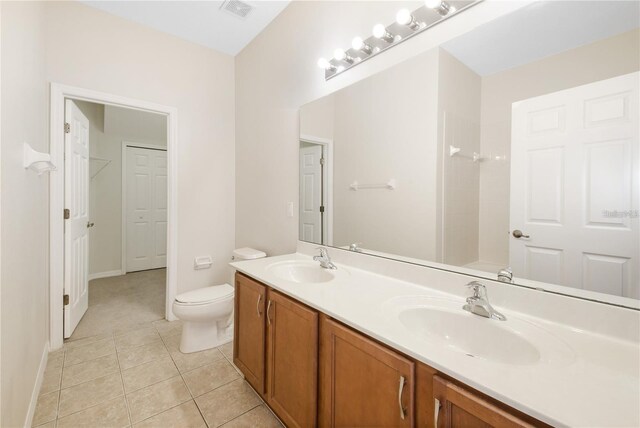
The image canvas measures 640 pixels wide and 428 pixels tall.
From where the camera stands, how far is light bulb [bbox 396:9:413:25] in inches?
51.7

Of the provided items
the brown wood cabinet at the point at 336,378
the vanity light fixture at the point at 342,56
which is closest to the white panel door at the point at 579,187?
the brown wood cabinet at the point at 336,378

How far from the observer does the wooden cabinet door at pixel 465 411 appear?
0.59 m

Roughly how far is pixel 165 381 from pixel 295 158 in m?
1.78

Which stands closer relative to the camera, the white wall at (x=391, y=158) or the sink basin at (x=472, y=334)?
the sink basin at (x=472, y=334)

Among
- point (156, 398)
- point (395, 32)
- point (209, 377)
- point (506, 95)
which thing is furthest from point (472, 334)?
point (156, 398)

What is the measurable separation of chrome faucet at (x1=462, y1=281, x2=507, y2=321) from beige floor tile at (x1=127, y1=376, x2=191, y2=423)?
1.67 metres

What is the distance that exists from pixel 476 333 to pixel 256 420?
4.08 feet

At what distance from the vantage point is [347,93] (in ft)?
5.61

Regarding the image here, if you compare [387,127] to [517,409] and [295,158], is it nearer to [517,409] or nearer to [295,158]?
[295,158]

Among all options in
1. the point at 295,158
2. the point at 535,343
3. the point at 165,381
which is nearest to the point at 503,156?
the point at 535,343

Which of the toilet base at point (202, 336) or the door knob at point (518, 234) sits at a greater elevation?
the door knob at point (518, 234)

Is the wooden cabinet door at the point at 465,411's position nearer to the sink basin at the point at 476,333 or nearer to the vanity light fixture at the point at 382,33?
the sink basin at the point at 476,333

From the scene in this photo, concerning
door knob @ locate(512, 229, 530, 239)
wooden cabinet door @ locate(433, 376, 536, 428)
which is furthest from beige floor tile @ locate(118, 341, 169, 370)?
door knob @ locate(512, 229, 530, 239)

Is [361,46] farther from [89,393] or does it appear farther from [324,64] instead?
[89,393]
